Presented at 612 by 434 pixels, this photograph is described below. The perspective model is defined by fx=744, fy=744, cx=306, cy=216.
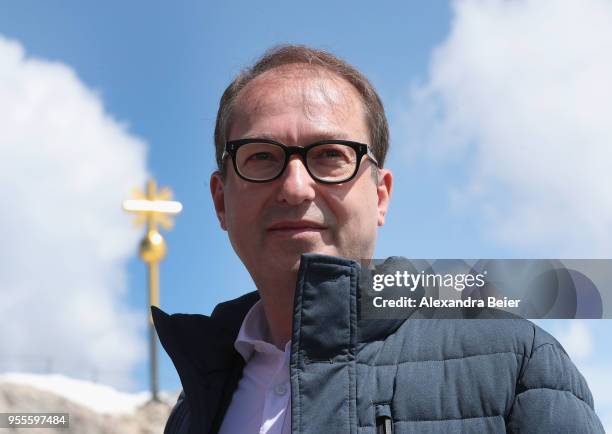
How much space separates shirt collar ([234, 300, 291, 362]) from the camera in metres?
2.54

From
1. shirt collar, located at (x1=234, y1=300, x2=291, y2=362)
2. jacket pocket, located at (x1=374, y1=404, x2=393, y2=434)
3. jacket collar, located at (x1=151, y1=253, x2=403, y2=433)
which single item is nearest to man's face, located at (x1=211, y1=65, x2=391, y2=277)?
jacket collar, located at (x1=151, y1=253, x2=403, y2=433)

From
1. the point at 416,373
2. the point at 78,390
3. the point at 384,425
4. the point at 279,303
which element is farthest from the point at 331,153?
the point at 78,390

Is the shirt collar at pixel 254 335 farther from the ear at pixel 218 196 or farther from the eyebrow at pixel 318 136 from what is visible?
the eyebrow at pixel 318 136

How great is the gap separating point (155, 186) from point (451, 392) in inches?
728

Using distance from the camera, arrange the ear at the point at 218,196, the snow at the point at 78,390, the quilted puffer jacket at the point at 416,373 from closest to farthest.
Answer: the quilted puffer jacket at the point at 416,373 → the ear at the point at 218,196 → the snow at the point at 78,390

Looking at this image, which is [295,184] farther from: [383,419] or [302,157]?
[383,419]

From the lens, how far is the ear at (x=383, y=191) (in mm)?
2549

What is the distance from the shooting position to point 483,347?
203 centimetres

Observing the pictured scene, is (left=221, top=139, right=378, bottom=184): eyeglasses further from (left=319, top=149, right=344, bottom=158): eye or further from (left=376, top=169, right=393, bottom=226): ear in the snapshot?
(left=376, top=169, right=393, bottom=226): ear

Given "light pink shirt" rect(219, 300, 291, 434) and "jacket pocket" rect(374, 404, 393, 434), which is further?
"light pink shirt" rect(219, 300, 291, 434)

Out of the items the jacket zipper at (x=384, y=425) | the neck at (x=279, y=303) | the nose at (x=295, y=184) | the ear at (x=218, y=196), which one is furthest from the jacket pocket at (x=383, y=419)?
the ear at (x=218, y=196)

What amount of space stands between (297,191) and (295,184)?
0.03 m

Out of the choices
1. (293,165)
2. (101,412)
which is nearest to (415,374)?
(293,165)

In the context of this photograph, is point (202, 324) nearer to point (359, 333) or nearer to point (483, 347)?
point (359, 333)
